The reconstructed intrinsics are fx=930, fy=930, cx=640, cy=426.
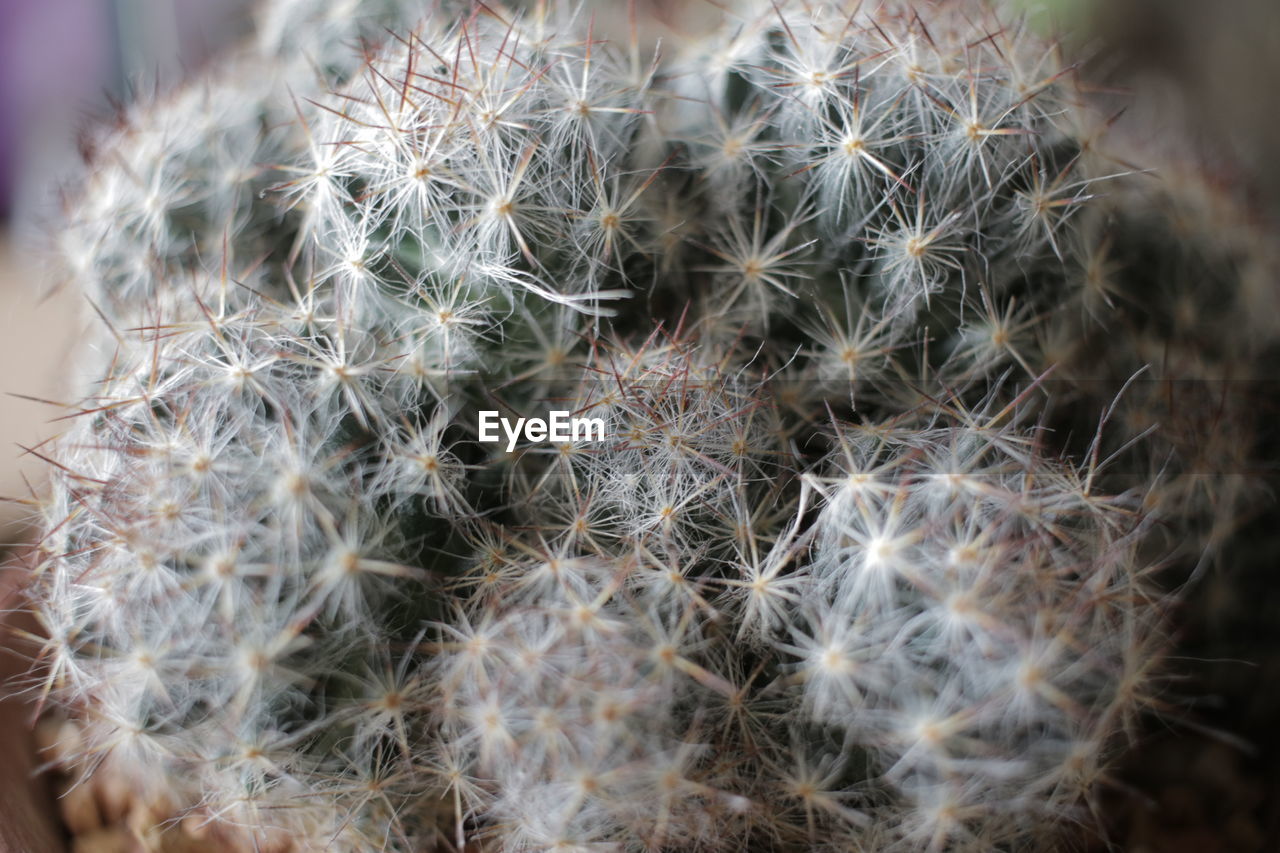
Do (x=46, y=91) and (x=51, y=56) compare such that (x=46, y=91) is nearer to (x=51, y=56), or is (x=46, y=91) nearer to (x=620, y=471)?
(x=51, y=56)

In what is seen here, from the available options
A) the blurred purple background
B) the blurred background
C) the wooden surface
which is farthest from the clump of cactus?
the blurred purple background

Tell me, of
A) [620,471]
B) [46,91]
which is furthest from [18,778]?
[46,91]

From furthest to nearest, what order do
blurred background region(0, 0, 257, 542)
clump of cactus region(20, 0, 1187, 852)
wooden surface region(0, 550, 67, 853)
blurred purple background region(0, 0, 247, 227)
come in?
1. blurred purple background region(0, 0, 247, 227)
2. blurred background region(0, 0, 257, 542)
3. wooden surface region(0, 550, 67, 853)
4. clump of cactus region(20, 0, 1187, 852)

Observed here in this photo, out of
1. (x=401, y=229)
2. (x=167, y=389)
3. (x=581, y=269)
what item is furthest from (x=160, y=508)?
(x=581, y=269)

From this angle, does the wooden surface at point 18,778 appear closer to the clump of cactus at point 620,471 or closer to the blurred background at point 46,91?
the clump of cactus at point 620,471

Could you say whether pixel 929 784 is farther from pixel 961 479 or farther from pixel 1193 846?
pixel 1193 846

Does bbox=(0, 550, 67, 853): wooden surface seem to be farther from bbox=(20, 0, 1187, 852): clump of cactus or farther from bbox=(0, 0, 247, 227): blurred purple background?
bbox=(0, 0, 247, 227): blurred purple background

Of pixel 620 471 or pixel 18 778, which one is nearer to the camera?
pixel 620 471

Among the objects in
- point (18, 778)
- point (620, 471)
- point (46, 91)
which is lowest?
point (18, 778)
